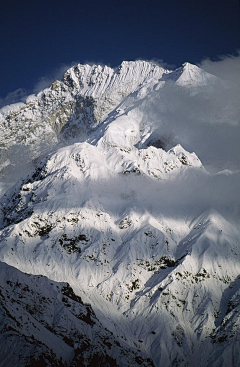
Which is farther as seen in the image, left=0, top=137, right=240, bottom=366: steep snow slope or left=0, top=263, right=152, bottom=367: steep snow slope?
left=0, top=137, right=240, bottom=366: steep snow slope

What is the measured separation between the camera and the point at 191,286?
178875 mm

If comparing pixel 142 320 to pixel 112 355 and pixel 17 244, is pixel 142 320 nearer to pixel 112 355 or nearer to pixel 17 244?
pixel 112 355

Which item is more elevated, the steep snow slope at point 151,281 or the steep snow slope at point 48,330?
the steep snow slope at point 151,281

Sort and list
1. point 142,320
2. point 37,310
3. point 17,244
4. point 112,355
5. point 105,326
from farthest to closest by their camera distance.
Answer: point 17,244 < point 142,320 < point 105,326 < point 37,310 < point 112,355

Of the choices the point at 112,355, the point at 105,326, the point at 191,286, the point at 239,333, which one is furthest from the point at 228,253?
the point at 112,355

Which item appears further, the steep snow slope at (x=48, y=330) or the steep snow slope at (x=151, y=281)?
the steep snow slope at (x=151, y=281)

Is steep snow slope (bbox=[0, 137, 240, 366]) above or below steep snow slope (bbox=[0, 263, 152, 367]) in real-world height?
above

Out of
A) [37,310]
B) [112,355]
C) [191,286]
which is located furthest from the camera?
[191,286]

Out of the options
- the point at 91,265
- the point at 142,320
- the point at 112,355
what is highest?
the point at 91,265

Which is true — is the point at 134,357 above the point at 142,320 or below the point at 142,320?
below

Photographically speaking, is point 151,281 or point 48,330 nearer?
point 48,330

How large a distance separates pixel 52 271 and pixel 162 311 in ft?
164

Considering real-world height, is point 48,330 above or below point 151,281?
below

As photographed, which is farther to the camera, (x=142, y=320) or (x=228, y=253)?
(x=228, y=253)
